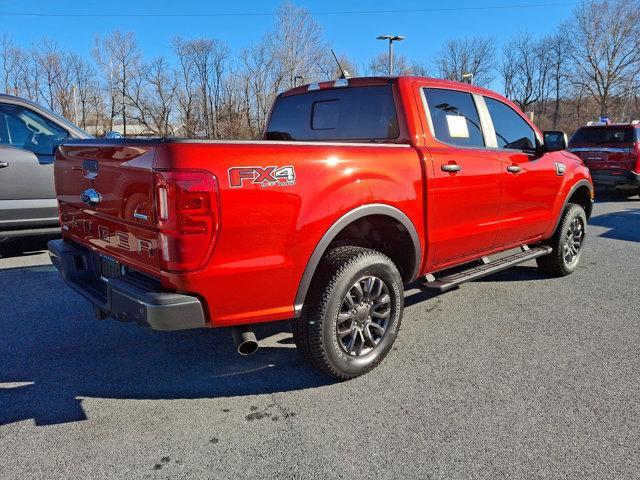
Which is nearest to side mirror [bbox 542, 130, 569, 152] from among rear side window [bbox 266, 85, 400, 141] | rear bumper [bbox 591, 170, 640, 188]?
rear side window [bbox 266, 85, 400, 141]

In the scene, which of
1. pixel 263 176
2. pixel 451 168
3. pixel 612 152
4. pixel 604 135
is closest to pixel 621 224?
pixel 612 152

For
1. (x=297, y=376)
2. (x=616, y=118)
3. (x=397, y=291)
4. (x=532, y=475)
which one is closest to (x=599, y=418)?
(x=532, y=475)

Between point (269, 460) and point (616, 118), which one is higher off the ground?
point (616, 118)

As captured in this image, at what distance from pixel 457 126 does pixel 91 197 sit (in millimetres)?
2729

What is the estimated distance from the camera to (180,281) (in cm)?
233

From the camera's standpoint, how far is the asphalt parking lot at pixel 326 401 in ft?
7.58

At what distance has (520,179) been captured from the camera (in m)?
4.29

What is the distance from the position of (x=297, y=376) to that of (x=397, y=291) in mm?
873

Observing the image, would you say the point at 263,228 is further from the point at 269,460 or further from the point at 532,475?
the point at 532,475

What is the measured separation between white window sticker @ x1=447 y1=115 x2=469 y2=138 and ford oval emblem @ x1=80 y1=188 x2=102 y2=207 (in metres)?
2.55

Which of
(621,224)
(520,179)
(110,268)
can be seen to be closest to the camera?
(110,268)

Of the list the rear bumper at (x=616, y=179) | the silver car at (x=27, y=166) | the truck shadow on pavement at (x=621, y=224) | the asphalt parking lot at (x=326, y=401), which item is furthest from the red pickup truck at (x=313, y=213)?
the rear bumper at (x=616, y=179)

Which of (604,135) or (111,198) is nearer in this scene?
(111,198)

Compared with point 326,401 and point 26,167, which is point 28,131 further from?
point 326,401
